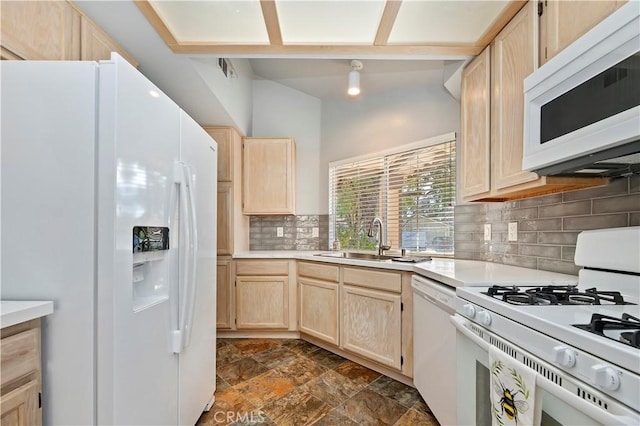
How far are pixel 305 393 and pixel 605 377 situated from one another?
1.72 metres

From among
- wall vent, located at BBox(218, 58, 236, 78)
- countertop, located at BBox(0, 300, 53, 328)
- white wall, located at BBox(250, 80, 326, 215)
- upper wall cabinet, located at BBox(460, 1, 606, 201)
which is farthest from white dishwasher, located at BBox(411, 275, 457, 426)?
wall vent, located at BBox(218, 58, 236, 78)

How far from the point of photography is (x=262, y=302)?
9.11ft

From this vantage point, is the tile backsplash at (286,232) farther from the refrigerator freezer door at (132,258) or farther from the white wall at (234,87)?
the refrigerator freezer door at (132,258)

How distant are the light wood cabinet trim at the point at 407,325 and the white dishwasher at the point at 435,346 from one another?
0.06m

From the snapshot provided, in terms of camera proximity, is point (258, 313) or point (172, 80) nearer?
point (172, 80)

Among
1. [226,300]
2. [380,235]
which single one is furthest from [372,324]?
[226,300]

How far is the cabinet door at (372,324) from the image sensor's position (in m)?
1.97

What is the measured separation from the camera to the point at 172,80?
205 centimetres

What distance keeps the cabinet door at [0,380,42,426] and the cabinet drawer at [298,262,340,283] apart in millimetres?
1832

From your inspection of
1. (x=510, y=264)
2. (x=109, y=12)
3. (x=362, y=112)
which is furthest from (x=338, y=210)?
(x=109, y=12)

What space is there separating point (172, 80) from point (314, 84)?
5.26ft

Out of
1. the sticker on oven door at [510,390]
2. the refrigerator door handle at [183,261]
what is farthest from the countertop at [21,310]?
the sticker on oven door at [510,390]

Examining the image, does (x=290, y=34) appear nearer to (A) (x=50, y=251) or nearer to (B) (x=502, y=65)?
(B) (x=502, y=65)

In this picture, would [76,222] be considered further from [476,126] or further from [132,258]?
[476,126]
